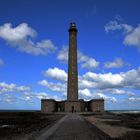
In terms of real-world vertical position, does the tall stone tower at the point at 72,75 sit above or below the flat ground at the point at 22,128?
above

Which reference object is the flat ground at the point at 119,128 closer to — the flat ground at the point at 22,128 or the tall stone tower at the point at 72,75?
the flat ground at the point at 22,128

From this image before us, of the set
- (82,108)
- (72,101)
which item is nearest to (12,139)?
(72,101)

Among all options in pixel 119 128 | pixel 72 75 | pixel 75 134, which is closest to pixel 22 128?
pixel 119 128

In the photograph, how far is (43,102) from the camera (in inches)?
3627

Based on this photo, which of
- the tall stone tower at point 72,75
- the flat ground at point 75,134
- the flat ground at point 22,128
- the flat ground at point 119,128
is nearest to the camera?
the flat ground at point 75,134

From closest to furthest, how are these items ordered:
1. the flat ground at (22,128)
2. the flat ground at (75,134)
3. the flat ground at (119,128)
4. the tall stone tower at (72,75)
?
the flat ground at (75,134)
the flat ground at (119,128)
the flat ground at (22,128)
the tall stone tower at (72,75)

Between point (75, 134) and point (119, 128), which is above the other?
point (119, 128)

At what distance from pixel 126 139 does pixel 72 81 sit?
67.7 meters

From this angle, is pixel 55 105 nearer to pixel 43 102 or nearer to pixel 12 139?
pixel 43 102

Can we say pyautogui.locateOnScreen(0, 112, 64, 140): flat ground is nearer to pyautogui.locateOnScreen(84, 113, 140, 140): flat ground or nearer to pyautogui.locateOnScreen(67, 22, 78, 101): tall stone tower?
pyautogui.locateOnScreen(84, 113, 140, 140): flat ground

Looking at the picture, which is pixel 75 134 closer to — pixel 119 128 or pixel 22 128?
pixel 119 128

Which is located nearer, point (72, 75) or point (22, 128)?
point (22, 128)

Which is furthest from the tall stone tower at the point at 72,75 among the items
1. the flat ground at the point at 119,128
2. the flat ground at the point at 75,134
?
the flat ground at the point at 75,134

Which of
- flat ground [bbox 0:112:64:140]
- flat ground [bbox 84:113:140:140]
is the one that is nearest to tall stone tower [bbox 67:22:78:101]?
flat ground [bbox 0:112:64:140]
